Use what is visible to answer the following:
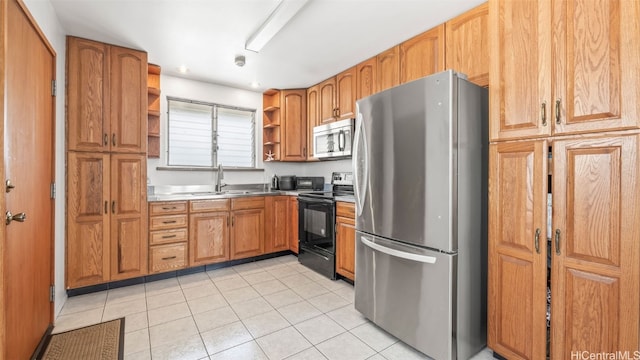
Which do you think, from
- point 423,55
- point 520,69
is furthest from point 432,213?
point 423,55

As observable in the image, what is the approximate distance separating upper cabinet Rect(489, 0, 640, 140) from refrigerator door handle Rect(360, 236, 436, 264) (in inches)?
32.5

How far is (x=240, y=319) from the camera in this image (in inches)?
84.9

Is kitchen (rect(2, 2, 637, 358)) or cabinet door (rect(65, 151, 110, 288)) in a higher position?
kitchen (rect(2, 2, 637, 358))

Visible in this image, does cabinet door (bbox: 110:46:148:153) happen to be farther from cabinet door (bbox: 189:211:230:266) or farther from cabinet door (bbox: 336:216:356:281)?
cabinet door (bbox: 336:216:356:281)

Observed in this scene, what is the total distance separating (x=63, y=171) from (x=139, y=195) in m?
0.61

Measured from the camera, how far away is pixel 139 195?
277cm

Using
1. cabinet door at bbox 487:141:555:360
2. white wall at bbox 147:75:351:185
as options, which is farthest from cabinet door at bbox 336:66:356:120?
cabinet door at bbox 487:141:555:360

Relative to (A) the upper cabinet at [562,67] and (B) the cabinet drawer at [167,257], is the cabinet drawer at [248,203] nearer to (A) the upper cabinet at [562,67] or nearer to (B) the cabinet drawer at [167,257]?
(B) the cabinet drawer at [167,257]

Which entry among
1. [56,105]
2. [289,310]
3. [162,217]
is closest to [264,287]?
[289,310]

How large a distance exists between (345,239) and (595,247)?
188 centimetres

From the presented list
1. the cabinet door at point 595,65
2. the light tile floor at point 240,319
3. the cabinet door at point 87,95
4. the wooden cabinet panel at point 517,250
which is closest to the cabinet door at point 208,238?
the light tile floor at point 240,319

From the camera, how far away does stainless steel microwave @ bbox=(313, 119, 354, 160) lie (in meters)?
3.22

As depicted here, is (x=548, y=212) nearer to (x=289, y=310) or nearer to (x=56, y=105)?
(x=289, y=310)

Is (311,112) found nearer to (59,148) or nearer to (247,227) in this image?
(247,227)
